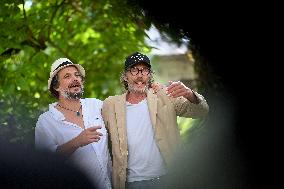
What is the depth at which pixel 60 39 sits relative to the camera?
7.91 m

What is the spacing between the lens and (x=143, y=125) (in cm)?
399

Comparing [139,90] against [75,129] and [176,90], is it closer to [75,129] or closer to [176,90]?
[176,90]

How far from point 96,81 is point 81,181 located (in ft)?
19.1

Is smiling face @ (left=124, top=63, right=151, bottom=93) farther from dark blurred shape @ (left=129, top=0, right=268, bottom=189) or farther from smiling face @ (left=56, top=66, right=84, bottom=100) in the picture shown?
dark blurred shape @ (left=129, top=0, right=268, bottom=189)

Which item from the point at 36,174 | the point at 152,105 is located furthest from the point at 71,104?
the point at 36,174

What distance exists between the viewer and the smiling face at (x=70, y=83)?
4.09m

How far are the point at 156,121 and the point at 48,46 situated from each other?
3683 millimetres

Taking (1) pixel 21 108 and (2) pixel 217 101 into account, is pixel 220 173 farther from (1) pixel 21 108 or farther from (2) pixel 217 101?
(1) pixel 21 108

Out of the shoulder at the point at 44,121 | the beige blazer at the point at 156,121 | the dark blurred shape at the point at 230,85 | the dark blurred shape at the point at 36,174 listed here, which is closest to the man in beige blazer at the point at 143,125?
the beige blazer at the point at 156,121

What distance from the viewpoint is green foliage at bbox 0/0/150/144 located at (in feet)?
17.7

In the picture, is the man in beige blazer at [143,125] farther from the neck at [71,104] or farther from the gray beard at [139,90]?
the neck at [71,104]

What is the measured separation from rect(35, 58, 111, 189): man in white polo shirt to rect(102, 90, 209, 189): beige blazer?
0.25 feet

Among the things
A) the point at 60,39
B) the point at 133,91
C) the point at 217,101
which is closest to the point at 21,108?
the point at 133,91

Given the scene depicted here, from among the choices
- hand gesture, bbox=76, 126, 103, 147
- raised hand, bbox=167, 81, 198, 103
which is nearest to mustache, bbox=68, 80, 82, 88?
hand gesture, bbox=76, 126, 103, 147
